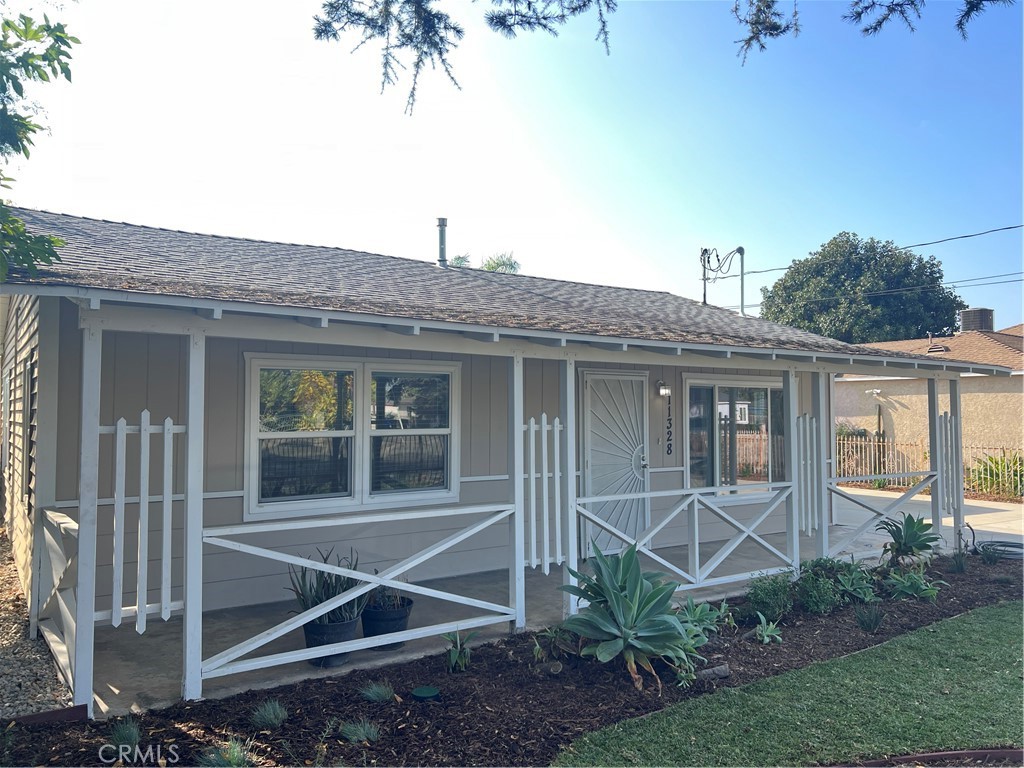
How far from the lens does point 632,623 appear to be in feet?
16.2

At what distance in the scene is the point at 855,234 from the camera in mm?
34625

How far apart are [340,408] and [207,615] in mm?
2140

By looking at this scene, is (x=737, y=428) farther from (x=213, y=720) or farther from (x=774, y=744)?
(x=213, y=720)

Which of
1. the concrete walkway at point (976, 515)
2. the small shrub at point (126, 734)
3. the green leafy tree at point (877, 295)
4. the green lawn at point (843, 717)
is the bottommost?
the green lawn at point (843, 717)

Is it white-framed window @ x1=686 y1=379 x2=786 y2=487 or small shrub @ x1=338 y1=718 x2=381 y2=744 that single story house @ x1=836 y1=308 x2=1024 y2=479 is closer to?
white-framed window @ x1=686 y1=379 x2=786 y2=487

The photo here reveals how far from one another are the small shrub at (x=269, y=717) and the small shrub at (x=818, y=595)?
15.8ft

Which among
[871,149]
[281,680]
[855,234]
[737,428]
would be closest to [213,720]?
[281,680]

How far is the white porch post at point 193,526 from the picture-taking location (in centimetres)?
424

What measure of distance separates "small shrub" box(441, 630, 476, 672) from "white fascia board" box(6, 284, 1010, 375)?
224cm

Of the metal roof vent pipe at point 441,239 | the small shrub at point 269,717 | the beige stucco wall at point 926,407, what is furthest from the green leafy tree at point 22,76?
the beige stucco wall at point 926,407

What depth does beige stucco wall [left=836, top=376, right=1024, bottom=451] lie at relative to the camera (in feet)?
58.7

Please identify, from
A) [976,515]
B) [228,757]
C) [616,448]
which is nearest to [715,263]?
[976,515]

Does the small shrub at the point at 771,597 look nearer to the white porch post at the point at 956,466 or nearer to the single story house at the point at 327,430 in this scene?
the single story house at the point at 327,430

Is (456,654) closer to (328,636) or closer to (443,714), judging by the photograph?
(443,714)
